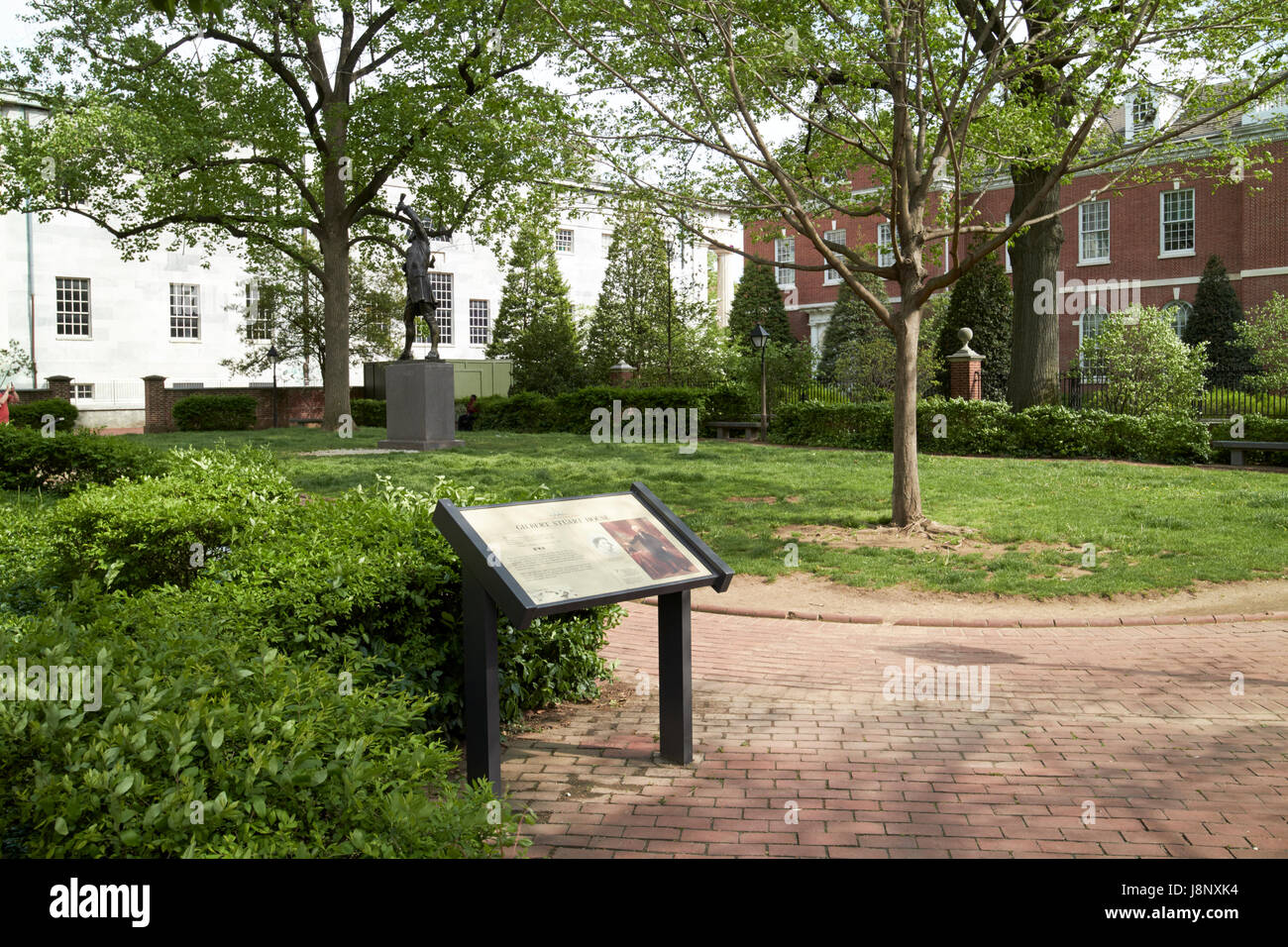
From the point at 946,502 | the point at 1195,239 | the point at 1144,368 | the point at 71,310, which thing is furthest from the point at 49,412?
the point at 1195,239

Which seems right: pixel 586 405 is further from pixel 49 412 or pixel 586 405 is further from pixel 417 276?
pixel 49 412

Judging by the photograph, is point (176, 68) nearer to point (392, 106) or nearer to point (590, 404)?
point (392, 106)

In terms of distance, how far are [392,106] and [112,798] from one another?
26134mm

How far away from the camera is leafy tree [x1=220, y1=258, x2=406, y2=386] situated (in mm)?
41562

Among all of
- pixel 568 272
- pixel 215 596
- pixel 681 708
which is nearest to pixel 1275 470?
pixel 681 708

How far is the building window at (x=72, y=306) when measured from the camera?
42.2 metres

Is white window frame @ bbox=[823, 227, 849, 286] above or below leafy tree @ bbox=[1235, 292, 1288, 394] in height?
above

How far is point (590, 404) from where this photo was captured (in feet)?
104

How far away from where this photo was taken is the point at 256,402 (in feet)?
128

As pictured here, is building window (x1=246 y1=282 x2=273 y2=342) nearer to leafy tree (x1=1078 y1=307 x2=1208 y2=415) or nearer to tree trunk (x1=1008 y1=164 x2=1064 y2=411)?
tree trunk (x1=1008 y1=164 x2=1064 y2=411)

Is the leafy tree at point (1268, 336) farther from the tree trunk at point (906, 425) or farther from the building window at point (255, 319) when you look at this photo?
the building window at point (255, 319)

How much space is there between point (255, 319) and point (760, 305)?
22644 millimetres

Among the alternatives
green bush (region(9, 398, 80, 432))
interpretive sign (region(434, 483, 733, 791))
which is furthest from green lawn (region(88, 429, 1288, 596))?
green bush (region(9, 398, 80, 432))

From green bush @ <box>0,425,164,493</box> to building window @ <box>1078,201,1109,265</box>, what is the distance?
39.1m
